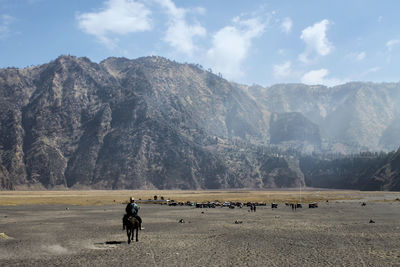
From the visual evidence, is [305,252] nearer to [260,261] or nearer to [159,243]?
[260,261]

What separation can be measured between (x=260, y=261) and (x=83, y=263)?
9.72m

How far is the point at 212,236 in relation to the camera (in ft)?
111

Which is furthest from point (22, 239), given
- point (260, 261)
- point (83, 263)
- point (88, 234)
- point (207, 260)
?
point (260, 261)

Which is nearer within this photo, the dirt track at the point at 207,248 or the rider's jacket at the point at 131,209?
the dirt track at the point at 207,248

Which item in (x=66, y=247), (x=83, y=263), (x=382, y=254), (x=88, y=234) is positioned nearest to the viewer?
(x=83, y=263)

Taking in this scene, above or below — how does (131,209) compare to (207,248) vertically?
above

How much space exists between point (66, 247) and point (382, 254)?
830 inches

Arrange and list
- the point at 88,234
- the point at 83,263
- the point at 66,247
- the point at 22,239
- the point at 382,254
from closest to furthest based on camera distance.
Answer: the point at 83,263, the point at 382,254, the point at 66,247, the point at 22,239, the point at 88,234

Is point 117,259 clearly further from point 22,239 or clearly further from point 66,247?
point 22,239

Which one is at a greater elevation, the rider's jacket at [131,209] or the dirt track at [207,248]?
the rider's jacket at [131,209]

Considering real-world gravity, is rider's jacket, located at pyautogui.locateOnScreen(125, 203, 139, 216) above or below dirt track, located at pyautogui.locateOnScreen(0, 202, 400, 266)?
above

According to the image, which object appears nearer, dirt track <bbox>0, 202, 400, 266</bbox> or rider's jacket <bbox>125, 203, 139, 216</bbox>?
dirt track <bbox>0, 202, 400, 266</bbox>

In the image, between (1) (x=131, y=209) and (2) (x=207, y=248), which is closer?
(2) (x=207, y=248)

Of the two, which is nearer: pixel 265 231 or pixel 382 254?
pixel 382 254
